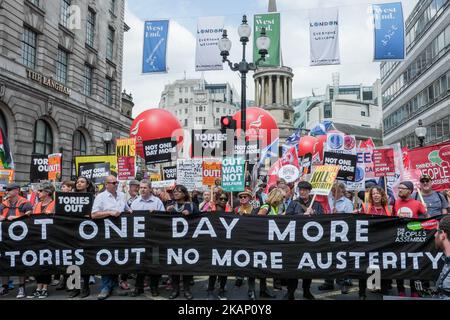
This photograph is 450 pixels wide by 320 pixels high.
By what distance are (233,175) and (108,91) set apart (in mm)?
27697

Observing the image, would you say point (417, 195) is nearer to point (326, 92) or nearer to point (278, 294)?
point (278, 294)

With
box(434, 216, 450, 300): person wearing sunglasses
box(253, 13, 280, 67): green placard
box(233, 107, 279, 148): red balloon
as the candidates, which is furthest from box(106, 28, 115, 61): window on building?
box(434, 216, 450, 300): person wearing sunglasses

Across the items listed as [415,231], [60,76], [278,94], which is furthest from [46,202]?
[278,94]

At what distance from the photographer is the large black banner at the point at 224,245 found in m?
6.46

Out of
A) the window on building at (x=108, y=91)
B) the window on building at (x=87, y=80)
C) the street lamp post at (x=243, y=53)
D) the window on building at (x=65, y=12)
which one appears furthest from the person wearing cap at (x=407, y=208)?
the window on building at (x=108, y=91)

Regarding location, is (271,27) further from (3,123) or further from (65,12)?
(65,12)

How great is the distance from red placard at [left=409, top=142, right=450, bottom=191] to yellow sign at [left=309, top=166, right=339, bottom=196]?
339 centimetres

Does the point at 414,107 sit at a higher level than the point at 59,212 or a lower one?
higher

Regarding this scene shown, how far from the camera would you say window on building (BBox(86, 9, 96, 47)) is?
98.7ft

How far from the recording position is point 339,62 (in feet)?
45.3

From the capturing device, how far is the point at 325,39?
13.8 meters

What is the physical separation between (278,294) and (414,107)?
38.3 metres
